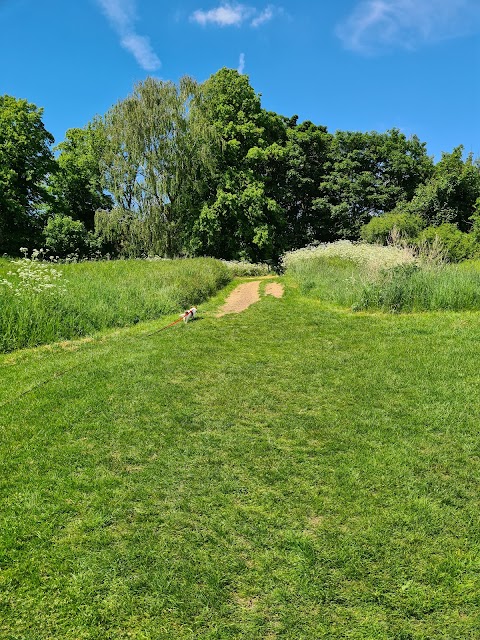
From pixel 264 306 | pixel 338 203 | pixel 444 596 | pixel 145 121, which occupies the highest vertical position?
pixel 145 121

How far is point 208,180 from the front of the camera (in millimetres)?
26766

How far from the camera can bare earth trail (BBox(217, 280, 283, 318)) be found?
1062 cm

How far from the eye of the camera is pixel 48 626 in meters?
2.20

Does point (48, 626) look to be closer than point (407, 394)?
Yes

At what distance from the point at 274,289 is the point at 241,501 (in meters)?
10.8

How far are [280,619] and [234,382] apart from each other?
3320 millimetres

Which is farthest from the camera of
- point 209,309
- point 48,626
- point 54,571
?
point 209,309

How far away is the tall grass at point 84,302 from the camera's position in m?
7.37

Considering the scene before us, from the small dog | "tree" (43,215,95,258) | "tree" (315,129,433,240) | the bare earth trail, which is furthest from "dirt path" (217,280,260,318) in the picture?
"tree" (315,129,433,240)

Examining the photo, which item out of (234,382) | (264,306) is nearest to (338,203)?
(264,306)

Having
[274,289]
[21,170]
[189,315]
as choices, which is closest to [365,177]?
[274,289]

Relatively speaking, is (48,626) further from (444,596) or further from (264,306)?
(264,306)

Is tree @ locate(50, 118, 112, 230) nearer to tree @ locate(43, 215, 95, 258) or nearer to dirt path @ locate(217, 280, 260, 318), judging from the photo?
tree @ locate(43, 215, 95, 258)

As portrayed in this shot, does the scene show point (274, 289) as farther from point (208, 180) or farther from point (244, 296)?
A: point (208, 180)
